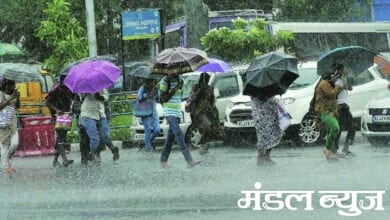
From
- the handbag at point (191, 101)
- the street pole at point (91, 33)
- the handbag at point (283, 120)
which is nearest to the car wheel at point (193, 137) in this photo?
the handbag at point (191, 101)

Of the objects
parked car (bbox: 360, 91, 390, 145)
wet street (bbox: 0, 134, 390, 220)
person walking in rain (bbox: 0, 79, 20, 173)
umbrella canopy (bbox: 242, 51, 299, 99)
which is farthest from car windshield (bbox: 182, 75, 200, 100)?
person walking in rain (bbox: 0, 79, 20, 173)

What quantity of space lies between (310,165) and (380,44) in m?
19.1

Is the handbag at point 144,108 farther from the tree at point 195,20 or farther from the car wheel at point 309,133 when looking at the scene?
the tree at point 195,20

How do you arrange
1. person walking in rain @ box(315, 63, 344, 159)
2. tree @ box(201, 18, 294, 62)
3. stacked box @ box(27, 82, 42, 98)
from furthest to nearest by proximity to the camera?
stacked box @ box(27, 82, 42, 98)
tree @ box(201, 18, 294, 62)
person walking in rain @ box(315, 63, 344, 159)

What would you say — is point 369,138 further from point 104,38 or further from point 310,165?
point 104,38

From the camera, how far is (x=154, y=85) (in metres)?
15.8

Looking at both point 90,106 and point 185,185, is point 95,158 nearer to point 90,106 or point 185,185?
point 90,106

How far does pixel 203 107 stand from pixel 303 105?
7.48 ft

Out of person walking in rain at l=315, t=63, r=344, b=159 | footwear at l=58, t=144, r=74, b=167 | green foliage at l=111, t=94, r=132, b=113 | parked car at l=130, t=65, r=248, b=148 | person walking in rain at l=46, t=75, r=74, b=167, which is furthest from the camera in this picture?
green foliage at l=111, t=94, r=132, b=113

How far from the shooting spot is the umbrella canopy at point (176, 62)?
1238 centimetres

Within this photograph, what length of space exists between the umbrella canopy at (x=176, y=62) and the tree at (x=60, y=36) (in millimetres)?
7308

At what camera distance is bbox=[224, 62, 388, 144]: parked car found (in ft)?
A: 51.2

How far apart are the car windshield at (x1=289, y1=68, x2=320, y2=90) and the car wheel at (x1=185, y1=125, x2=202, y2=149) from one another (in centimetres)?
228

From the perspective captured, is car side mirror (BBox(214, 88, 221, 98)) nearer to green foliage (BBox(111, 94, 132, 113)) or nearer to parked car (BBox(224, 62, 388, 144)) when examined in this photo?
parked car (BBox(224, 62, 388, 144))
